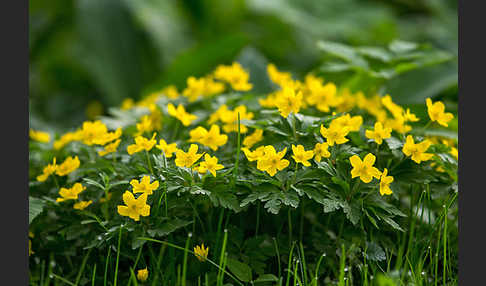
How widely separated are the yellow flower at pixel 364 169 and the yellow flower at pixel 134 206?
533 mm

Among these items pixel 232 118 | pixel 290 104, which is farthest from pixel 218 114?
pixel 290 104

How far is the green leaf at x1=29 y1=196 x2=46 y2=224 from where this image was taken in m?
1.44

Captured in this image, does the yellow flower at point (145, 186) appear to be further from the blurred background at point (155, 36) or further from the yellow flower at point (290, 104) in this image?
the blurred background at point (155, 36)

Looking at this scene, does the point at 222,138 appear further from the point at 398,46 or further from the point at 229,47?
the point at 229,47

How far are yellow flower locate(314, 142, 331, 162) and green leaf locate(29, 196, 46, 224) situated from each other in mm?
774

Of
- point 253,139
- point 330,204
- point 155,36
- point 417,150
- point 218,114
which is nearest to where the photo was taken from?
point 330,204

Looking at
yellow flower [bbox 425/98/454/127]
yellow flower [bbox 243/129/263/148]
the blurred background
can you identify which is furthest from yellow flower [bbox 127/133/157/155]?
the blurred background

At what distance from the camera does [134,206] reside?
1.33 meters

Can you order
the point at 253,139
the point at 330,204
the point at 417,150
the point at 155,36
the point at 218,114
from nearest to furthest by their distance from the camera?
the point at 330,204
the point at 417,150
the point at 253,139
the point at 218,114
the point at 155,36

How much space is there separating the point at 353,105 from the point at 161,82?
1309mm

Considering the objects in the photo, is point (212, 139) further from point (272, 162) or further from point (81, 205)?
point (81, 205)

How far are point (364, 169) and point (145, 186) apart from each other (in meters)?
0.56

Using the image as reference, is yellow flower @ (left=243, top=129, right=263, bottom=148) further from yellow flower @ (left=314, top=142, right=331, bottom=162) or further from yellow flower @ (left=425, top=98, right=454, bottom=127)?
yellow flower @ (left=425, top=98, right=454, bottom=127)

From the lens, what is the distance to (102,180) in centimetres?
153
